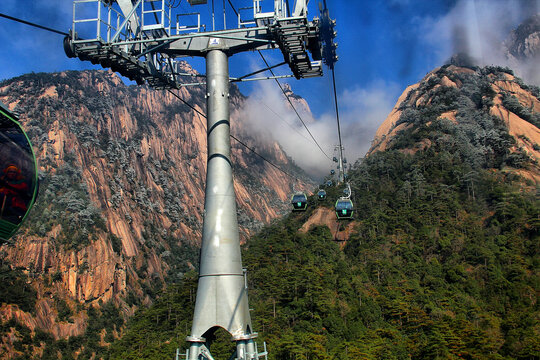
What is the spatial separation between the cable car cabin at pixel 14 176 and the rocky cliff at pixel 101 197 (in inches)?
3056

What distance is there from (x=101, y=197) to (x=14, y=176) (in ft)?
387

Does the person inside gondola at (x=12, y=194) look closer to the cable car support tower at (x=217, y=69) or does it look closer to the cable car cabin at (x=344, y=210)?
the cable car support tower at (x=217, y=69)

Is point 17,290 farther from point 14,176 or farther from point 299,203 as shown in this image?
point 14,176

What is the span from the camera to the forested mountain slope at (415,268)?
4494 centimetres

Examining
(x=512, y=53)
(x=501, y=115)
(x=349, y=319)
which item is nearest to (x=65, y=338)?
(x=349, y=319)

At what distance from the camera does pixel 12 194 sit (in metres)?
5.55

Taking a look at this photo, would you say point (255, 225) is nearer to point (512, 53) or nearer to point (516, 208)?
point (512, 53)

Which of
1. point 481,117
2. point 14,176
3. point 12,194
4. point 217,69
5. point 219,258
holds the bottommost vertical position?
point 219,258

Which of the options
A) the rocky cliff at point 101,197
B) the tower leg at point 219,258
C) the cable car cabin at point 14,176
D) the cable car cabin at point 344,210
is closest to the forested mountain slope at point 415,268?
the cable car cabin at point 344,210

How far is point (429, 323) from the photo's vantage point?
48406mm

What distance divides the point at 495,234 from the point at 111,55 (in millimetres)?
71888

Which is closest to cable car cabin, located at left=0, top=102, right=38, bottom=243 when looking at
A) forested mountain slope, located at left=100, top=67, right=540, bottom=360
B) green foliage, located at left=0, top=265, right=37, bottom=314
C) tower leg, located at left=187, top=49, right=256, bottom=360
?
tower leg, located at left=187, top=49, right=256, bottom=360

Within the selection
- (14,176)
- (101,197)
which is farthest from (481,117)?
(14,176)

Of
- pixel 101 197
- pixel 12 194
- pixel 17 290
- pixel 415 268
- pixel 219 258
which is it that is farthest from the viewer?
pixel 101 197
